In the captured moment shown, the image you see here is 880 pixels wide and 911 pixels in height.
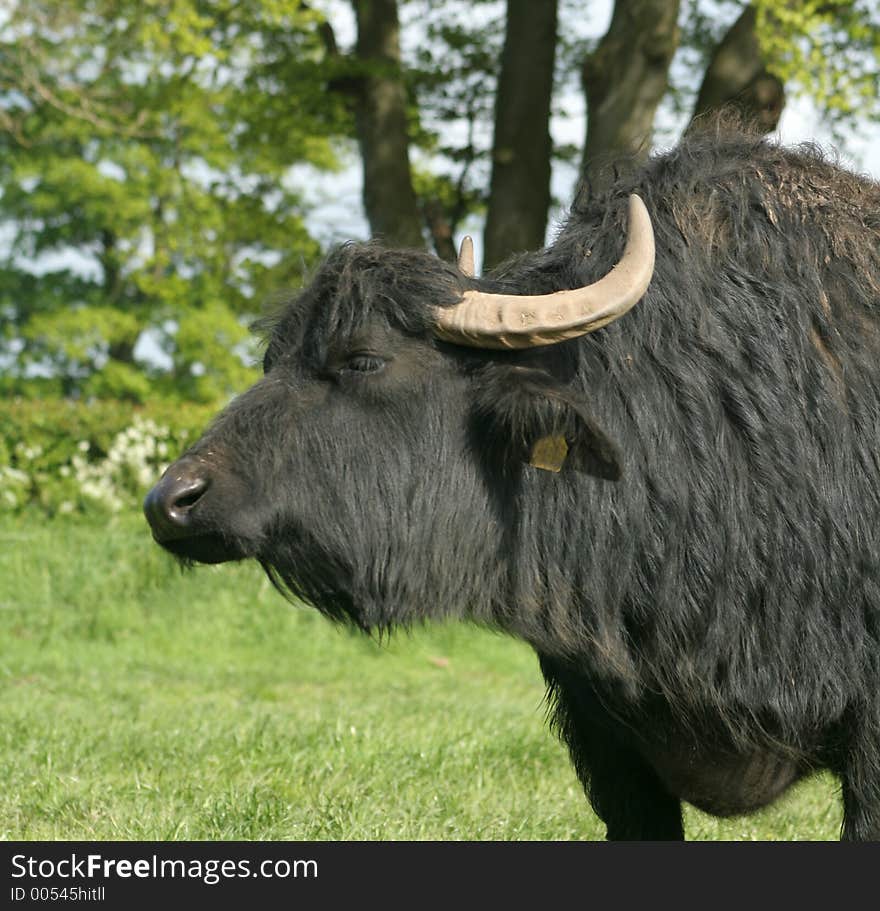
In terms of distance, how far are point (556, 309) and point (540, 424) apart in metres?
0.35

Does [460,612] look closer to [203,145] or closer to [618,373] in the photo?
[618,373]

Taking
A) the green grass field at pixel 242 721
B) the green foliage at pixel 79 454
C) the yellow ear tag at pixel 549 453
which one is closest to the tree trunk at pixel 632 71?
the green foliage at pixel 79 454

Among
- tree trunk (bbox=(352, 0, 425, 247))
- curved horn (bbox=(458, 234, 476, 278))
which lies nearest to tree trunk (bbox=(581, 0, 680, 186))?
tree trunk (bbox=(352, 0, 425, 247))

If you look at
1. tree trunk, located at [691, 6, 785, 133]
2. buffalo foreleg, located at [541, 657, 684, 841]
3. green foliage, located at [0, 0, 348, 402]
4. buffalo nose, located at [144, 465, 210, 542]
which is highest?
buffalo nose, located at [144, 465, 210, 542]

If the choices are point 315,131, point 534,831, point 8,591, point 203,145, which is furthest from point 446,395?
point 203,145

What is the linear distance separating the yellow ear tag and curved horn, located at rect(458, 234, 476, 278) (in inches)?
40.0

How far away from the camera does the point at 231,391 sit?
3622 centimetres

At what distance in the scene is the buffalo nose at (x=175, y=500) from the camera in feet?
12.8

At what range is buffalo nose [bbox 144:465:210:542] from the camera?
3902 mm

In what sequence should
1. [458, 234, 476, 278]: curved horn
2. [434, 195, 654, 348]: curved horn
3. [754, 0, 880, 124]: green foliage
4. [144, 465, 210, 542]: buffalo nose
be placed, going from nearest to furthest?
[144, 465, 210, 542]: buffalo nose, [434, 195, 654, 348]: curved horn, [458, 234, 476, 278]: curved horn, [754, 0, 880, 124]: green foliage

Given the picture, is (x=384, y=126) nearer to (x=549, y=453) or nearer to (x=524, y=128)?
(x=524, y=128)

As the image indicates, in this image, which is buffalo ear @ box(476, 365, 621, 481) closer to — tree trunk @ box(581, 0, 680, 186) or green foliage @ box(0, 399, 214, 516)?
green foliage @ box(0, 399, 214, 516)
